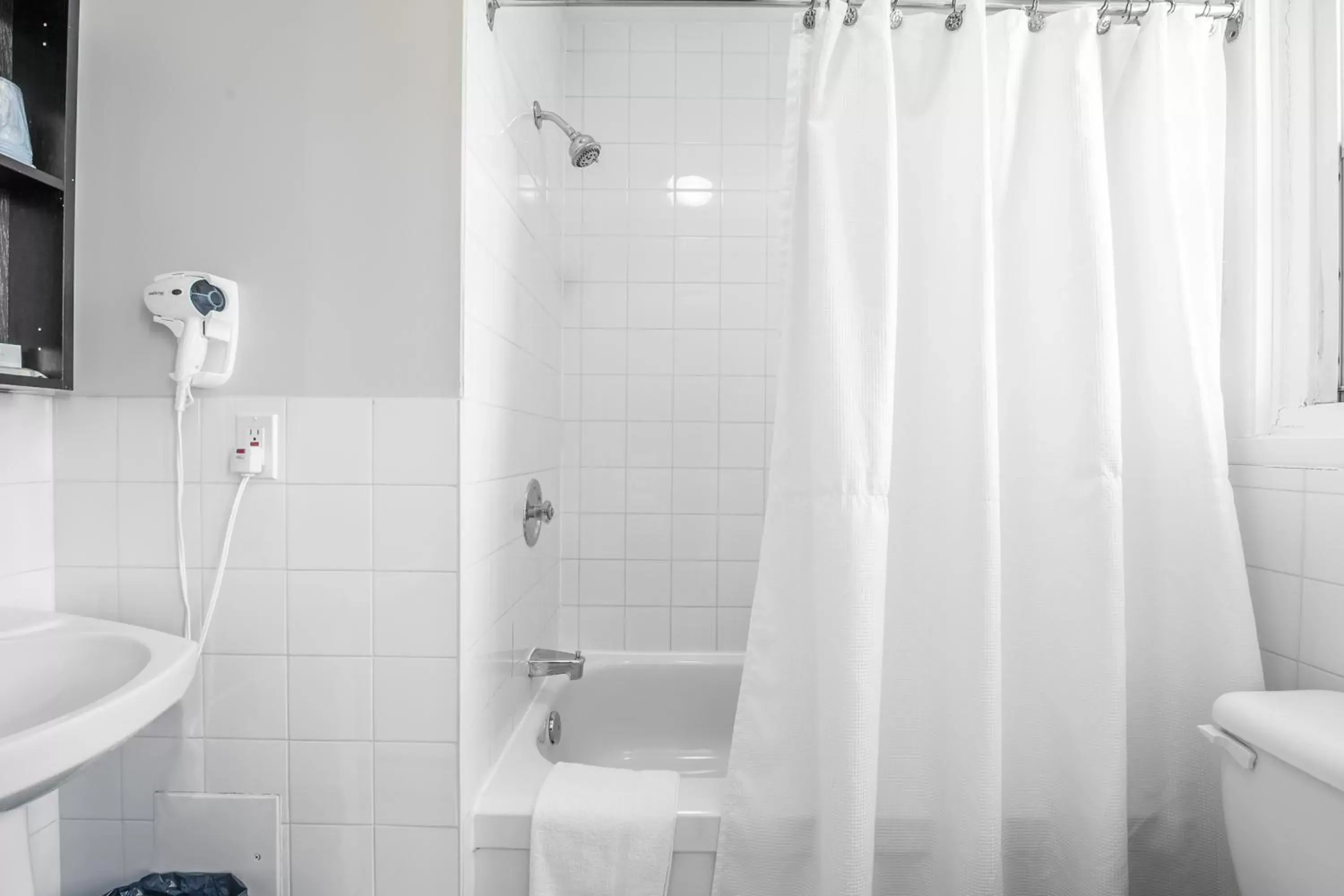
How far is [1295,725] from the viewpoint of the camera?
0.96 m

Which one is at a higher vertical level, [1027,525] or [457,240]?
[457,240]

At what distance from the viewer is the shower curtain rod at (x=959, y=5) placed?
1.23 m

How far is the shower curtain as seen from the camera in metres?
1.17

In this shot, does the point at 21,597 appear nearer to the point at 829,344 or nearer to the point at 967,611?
the point at 829,344

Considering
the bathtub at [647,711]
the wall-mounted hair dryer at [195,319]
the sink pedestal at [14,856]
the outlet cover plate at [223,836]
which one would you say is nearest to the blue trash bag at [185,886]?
the outlet cover plate at [223,836]

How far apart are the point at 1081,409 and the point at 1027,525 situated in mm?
220

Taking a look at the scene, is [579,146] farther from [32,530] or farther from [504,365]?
[32,530]

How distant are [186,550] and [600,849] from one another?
862mm

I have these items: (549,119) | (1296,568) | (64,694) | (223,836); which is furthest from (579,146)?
(1296,568)

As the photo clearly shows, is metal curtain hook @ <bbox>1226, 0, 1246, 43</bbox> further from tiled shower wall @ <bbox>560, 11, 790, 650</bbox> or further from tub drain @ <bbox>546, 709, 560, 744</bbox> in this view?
tub drain @ <bbox>546, 709, 560, 744</bbox>

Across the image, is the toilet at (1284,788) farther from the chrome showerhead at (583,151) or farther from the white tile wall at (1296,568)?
the chrome showerhead at (583,151)

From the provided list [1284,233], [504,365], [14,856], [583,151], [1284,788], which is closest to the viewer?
[14,856]

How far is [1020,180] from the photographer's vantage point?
1261 millimetres

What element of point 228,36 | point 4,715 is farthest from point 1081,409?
point 4,715
